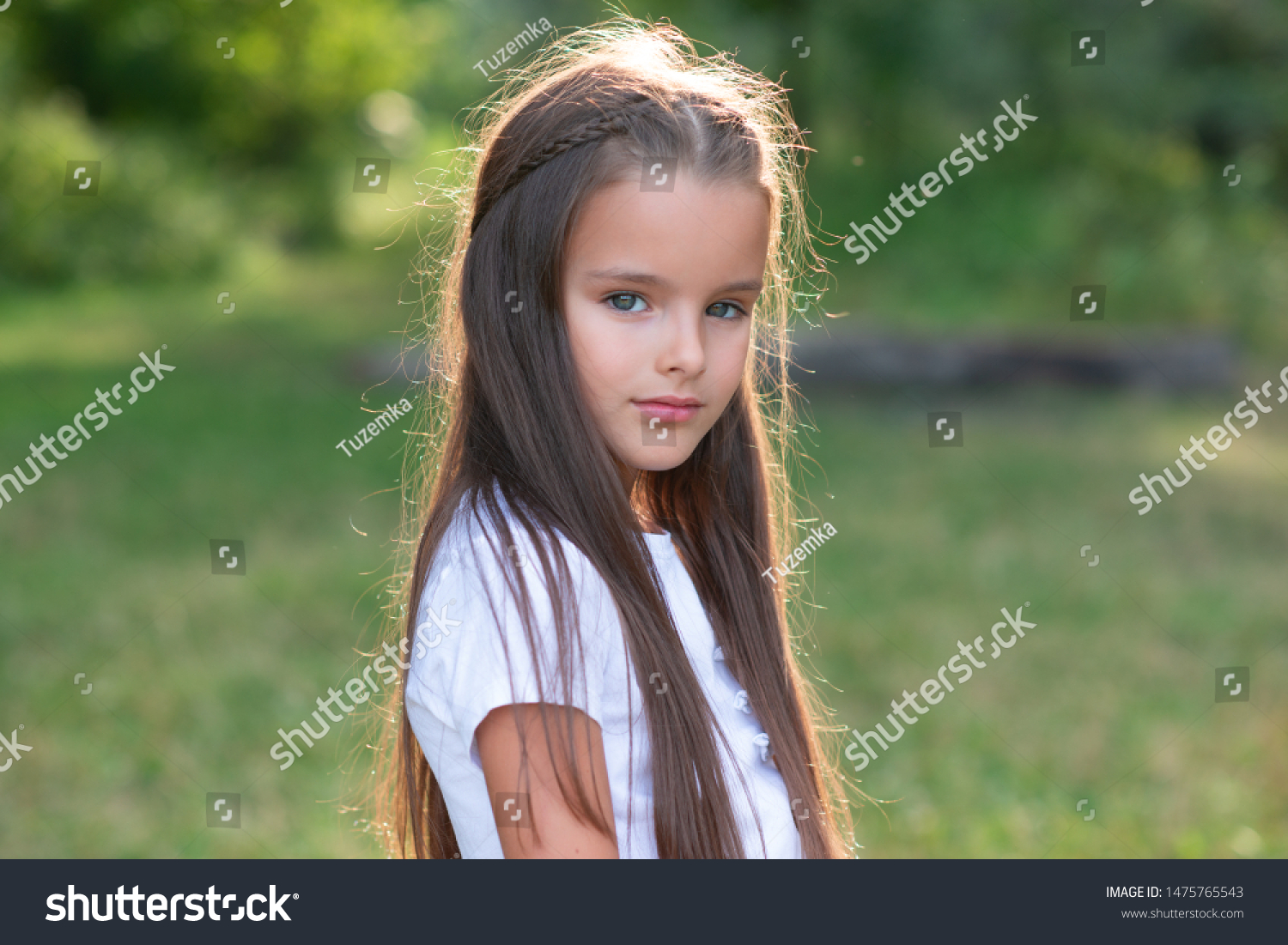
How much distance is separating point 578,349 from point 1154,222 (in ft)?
34.1

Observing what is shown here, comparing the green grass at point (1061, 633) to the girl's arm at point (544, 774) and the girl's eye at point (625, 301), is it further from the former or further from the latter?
the girl's eye at point (625, 301)

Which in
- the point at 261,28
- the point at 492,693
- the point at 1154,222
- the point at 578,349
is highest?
the point at 261,28

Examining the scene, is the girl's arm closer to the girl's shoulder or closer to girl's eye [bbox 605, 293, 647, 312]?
the girl's shoulder

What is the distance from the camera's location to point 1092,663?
449 cm

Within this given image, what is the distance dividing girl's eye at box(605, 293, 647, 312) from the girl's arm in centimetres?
47

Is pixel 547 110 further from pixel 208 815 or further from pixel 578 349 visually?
pixel 208 815

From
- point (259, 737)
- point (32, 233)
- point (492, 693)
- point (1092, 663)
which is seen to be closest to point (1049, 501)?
point (1092, 663)

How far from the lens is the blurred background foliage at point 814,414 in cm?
375

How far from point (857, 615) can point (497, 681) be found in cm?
371

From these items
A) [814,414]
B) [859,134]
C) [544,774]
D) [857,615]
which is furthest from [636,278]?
[859,134]

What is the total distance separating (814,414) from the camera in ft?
25.4

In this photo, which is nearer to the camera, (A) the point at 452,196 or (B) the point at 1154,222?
(A) the point at 452,196

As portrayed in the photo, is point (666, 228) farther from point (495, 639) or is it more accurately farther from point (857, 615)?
point (857, 615)

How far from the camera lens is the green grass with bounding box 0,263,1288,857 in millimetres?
3520
